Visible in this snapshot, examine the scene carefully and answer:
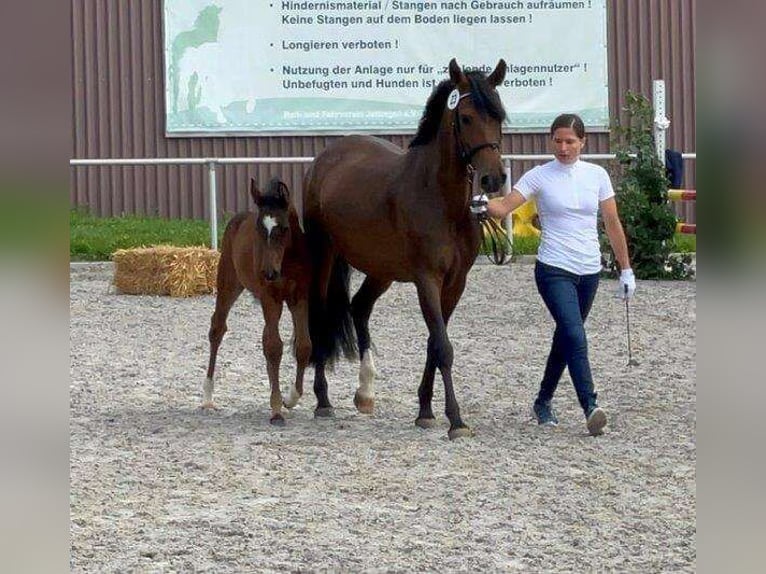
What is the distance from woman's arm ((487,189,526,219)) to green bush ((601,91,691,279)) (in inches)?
302

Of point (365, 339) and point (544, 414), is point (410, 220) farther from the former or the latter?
point (544, 414)

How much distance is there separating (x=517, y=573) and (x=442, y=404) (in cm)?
390

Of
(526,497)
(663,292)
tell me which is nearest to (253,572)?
(526,497)

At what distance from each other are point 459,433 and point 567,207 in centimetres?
124

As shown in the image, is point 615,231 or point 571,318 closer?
point 571,318

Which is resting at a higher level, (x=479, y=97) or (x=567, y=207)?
(x=479, y=97)

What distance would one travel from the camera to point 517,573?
4.34 meters

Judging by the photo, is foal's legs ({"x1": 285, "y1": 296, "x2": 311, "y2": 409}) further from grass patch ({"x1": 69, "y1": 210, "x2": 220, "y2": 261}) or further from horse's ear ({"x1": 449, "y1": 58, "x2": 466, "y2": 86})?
grass patch ({"x1": 69, "y1": 210, "x2": 220, "y2": 261})

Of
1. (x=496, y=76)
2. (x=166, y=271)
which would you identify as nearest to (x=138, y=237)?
(x=166, y=271)

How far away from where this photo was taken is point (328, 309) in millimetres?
7957

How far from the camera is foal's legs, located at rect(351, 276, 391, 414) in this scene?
786cm

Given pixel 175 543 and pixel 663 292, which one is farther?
pixel 663 292

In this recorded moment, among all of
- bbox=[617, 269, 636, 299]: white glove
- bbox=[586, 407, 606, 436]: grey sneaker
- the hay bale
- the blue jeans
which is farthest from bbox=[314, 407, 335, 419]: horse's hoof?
the hay bale
